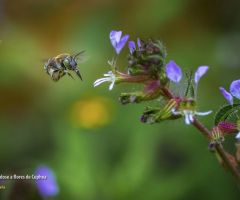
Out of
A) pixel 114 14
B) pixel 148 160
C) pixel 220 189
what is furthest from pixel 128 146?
pixel 114 14

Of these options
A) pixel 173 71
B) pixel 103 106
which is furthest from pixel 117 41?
pixel 103 106

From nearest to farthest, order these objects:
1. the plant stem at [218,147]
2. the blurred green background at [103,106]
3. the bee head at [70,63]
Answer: the plant stem at [218,147] → the bee head at [70,63] → the blurred green background at [103,106]

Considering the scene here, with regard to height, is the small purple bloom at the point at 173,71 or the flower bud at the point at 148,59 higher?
the flower bud at the point at 148,59

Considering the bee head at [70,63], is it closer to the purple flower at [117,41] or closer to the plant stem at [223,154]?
the purple flower at [117,41]

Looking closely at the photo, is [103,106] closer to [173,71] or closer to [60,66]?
[60,66]

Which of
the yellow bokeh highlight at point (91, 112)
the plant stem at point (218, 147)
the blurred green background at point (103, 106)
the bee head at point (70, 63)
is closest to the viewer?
the plant stem at point (218, 147)

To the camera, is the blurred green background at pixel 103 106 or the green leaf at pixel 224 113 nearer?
the green leaf at pixel 224 113

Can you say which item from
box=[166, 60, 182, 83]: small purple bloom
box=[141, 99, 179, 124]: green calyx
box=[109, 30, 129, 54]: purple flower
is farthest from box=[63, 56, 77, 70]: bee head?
box=[166, 60, 182, 83]: small purple bloom

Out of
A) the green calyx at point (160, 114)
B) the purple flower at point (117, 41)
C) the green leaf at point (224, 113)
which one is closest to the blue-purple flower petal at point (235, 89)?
the green leaf at point (224, 113)

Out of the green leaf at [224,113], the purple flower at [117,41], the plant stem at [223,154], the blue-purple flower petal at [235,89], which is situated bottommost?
the plant stem at [223,154]
